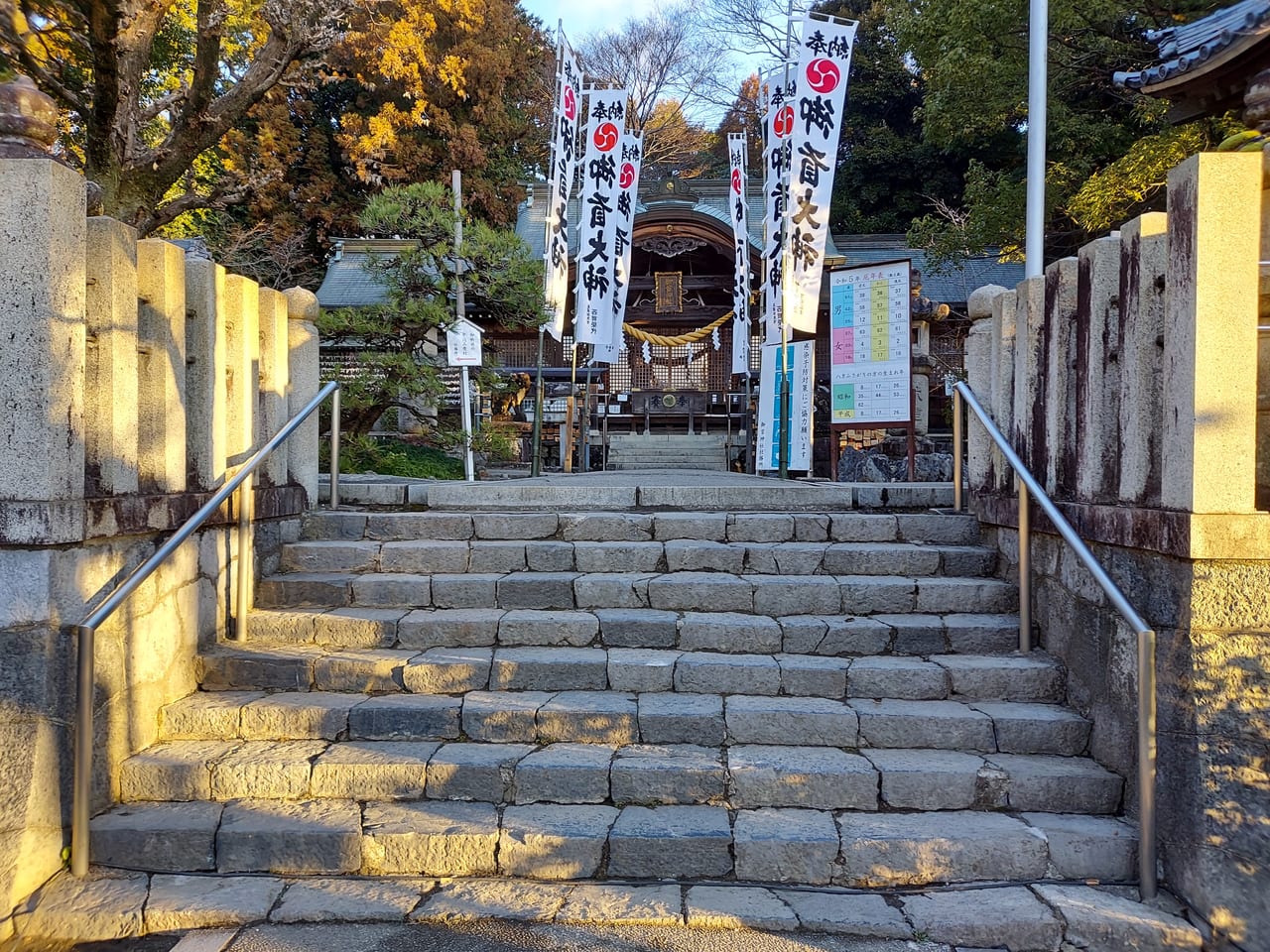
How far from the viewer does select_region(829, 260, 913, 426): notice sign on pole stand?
744cm

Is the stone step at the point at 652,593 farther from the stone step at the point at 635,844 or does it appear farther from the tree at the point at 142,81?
the tree at the point at 142,81

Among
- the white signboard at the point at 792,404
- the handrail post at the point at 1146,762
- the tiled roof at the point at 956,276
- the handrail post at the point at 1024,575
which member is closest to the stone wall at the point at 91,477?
the handrail post at the point at 1146,762

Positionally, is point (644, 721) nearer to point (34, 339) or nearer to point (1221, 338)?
point (1221, 338)

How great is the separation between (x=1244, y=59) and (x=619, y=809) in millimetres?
6188

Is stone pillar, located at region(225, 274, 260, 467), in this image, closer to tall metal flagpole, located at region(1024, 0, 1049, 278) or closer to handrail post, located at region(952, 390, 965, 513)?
handrail post, located at region(952, 390, 965, 513)

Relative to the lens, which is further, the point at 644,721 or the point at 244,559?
the point at 244,559

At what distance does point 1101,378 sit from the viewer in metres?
Answer: 3.83

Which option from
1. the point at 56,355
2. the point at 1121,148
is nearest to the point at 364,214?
the point at 56,355

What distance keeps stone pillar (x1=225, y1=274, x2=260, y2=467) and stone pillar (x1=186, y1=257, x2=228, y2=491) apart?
290mm

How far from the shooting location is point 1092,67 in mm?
11188

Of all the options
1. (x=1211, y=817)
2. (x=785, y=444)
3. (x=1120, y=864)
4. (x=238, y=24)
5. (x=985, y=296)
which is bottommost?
(x=1120, y=864)

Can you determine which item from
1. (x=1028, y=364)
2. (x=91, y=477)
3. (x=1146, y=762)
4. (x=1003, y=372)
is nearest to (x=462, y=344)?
(x=91, y=477)

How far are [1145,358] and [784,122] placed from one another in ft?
21.5

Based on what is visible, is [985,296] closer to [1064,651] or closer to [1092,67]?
[1064,651]
